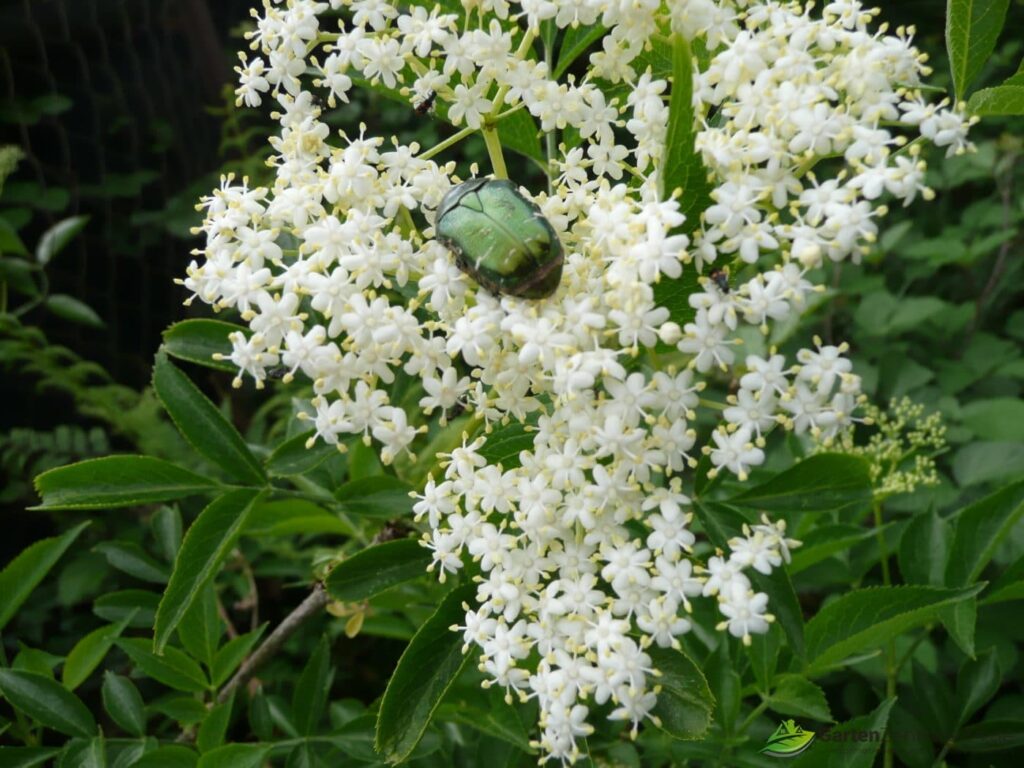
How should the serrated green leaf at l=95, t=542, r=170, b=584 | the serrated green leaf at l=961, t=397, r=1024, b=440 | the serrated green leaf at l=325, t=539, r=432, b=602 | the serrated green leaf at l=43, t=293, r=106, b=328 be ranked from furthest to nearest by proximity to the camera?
the serrated green leaf at l=43, t=293, r=106, b=328
the serrated green leaf at l=961, t=397, r=1024, b=440
the serrated green leaf at l=95, t=542, r=170, b=584
the serrated green leaf at l=325, t=539, r=432, b=602

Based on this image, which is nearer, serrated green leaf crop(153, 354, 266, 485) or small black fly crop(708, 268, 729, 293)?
small black fly crop(708, 268, 729, 293)

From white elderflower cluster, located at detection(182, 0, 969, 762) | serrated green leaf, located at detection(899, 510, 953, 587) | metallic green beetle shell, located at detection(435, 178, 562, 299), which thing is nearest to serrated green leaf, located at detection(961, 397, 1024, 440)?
serrated green leaf, located at detection(899, 510, 953, 587)

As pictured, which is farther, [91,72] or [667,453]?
[91,72]

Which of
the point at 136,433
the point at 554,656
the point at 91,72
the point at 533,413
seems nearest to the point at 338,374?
the point at 533,413

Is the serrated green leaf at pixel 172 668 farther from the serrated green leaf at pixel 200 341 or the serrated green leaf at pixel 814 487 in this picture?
the serrated green leaf at pixel 814 487

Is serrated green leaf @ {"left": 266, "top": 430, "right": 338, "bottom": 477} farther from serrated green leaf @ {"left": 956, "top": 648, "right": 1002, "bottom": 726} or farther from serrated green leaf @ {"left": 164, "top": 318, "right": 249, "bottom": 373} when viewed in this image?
serrated green leaf @ {"left": 956, "top": 648, "right": 1002, "bottom": 726}

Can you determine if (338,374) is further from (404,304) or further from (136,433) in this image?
(136,433)

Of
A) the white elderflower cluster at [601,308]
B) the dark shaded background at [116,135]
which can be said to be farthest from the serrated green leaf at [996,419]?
the dark shaded background at [116,135]

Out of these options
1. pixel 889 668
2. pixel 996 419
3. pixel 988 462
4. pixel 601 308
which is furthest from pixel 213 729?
pixel 996 419
